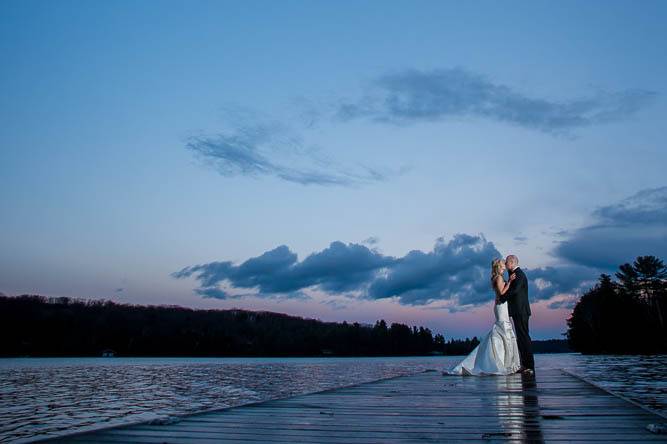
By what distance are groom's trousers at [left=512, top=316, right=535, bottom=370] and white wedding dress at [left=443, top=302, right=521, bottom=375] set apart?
0.39 metres

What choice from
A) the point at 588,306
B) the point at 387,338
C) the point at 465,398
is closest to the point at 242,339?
the point at 387,338

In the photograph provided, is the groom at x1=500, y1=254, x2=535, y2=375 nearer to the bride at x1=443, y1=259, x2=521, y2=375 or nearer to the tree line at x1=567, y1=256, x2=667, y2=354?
the bride at x1=443, y1=259, x2=521, y2=375

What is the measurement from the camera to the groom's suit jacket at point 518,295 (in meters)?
13.9

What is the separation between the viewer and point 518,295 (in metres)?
13.9

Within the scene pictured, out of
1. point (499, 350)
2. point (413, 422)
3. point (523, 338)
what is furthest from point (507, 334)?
point (413, 422)

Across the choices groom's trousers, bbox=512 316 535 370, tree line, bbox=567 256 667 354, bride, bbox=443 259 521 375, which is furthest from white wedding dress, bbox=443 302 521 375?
tree line, bbox=567 256 667 354

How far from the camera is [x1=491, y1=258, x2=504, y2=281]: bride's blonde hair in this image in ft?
Result: 47.7

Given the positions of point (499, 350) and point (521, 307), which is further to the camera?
point (499, 350)

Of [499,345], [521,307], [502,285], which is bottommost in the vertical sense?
[499,345]

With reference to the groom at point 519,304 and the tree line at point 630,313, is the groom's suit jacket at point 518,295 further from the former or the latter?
the tree line at point 630,313

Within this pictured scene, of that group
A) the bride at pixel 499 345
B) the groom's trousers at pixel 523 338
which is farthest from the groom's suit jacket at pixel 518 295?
the bride at pixel 499 345

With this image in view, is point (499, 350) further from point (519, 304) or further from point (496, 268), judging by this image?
point (496, 268)

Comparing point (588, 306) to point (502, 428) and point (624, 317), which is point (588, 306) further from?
point (502, 428)

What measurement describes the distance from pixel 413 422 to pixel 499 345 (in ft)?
31.8
